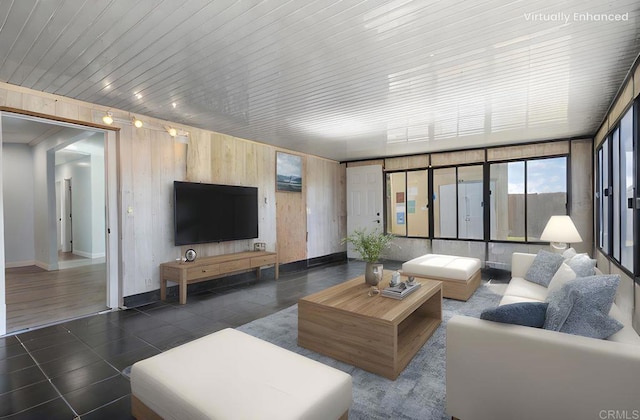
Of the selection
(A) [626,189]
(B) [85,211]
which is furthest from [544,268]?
(B) [85,211]

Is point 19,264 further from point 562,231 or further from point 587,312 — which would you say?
point 562,231

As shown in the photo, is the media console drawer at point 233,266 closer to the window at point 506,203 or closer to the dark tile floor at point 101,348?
the dark tile floor at point 101,348

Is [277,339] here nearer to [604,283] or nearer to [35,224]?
[604,283]

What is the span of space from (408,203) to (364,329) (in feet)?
18.5

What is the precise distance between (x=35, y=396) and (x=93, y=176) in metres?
6.97

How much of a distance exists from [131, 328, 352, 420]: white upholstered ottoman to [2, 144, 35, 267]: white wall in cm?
724

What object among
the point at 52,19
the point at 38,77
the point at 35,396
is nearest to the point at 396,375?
the point at 35,396

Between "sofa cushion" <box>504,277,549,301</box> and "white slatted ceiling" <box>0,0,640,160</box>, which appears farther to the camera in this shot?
"sofa cushion" <box>504,277,549,301</box>

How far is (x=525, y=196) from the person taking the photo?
19.0 ft

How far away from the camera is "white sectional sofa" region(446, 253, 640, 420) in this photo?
1.30 meters

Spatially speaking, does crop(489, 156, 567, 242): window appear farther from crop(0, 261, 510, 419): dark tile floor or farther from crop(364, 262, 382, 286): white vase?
crop(0, 261, 510, 419): dark tile floor

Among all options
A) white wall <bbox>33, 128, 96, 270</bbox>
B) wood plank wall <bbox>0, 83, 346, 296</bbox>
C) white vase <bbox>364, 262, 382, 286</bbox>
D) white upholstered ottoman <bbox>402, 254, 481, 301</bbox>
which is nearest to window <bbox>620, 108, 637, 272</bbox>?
white upholstered ottoman <bbox>402, 254, 481, 301</bbox>

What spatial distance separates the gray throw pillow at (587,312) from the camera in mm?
1537

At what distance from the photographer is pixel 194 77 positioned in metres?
2.86
